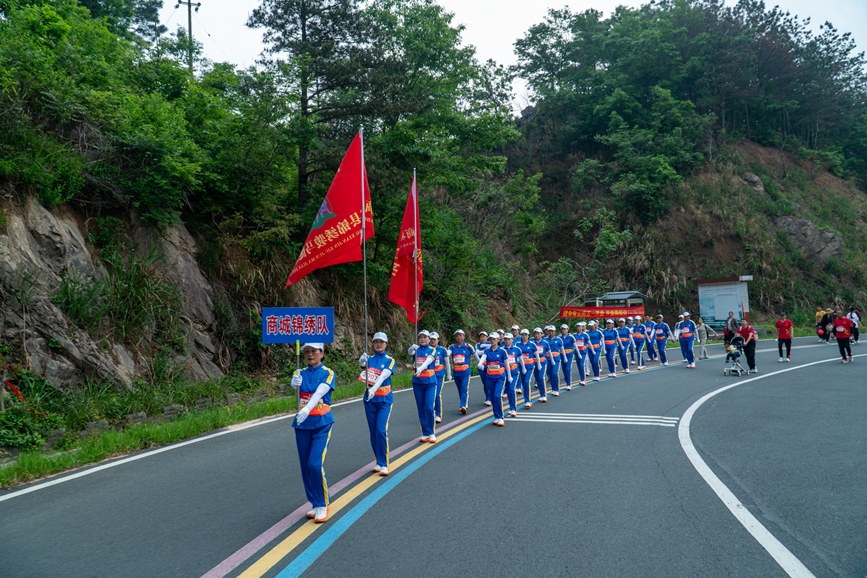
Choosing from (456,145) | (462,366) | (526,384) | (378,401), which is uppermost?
(456,145)

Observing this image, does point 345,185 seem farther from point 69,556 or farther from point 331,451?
point 69,556

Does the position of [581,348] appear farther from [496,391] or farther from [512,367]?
[496,391]

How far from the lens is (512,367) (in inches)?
425

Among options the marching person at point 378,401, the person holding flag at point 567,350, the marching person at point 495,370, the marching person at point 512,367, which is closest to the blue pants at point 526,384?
the marching person at point 512,367

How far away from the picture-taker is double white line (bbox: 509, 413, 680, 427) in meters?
9.51

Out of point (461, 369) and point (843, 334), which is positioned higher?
point (461, 369)

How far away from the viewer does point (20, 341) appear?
9.01 meters

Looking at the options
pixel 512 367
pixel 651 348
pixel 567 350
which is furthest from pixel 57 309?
pixel 651 348

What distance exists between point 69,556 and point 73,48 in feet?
42.6

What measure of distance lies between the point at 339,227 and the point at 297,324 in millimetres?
2078

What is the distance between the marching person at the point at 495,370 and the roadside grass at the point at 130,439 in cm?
404

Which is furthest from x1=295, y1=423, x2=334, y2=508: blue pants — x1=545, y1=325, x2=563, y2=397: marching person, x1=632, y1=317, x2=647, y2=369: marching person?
x1=632, y1=317, x2=647, y2=369: marching person

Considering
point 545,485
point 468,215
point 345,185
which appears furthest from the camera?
point 468,215

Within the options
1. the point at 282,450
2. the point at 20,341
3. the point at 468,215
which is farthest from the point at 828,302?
the point at 20,341
